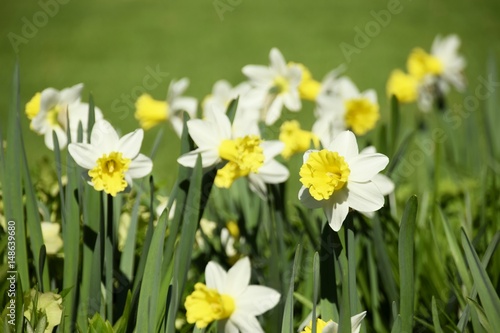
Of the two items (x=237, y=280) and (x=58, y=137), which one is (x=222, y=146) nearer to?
(x=237, y=280)

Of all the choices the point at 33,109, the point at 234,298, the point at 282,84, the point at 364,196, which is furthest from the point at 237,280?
the point at 282,84

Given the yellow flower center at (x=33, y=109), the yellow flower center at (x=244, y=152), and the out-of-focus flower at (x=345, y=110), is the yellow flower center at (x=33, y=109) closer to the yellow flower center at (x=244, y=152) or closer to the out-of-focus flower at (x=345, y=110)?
the yellow flower center at (x=244, y=152)

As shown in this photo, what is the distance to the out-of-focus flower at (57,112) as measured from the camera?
1.28 metres

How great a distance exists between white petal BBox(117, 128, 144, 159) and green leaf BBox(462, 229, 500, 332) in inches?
22.8

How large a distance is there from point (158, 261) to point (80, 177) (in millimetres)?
262

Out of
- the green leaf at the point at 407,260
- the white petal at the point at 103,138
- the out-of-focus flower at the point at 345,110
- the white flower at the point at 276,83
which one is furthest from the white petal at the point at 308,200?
the out-of-focus flower at the point at 345,110

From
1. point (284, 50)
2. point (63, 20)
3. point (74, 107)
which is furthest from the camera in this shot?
point (63, 20)

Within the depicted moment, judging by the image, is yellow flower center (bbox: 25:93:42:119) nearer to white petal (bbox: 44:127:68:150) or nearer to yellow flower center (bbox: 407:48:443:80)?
→ white petal (bbox: 44:127:68:150)

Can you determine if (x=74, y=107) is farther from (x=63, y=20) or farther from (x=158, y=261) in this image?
(x=63, y=20)

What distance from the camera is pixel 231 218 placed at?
1.83 metres

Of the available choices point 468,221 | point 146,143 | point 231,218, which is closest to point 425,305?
point 468,221

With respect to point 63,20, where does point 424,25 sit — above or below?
below

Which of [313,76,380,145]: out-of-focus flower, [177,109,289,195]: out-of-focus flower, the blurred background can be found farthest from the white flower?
the blurred background

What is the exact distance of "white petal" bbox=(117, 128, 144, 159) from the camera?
1.14 meters
